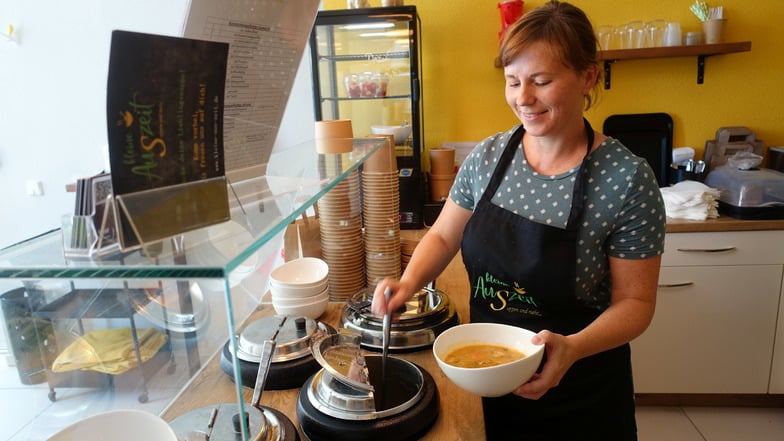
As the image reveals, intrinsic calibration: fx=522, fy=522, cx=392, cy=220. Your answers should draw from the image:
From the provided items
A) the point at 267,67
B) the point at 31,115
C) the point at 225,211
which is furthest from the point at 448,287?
the point at 31,115

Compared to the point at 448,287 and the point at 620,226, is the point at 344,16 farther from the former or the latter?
the point at 620,226

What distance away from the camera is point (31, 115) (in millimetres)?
3879

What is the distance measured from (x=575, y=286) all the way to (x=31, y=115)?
4180 mm

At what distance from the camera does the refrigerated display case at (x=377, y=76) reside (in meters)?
2.70

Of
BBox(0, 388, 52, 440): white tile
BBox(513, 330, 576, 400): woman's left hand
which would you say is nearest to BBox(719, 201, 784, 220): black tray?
BBox(513, 330, 576, 400): woman's left hand

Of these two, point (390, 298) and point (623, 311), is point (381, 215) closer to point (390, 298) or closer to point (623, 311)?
point (390, 298)

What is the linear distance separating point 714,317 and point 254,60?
253 centimetres

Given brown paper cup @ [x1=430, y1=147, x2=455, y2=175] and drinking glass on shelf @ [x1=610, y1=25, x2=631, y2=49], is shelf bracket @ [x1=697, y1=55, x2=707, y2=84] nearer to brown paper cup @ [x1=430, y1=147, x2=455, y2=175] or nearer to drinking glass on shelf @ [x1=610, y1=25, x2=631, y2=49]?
drinking glass on shelf @ [x1=610, y1=25, x2=631, y2=49]

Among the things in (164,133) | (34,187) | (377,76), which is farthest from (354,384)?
(34,187)

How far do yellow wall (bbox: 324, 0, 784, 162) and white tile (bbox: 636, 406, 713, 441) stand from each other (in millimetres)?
1452

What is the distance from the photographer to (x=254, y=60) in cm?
100

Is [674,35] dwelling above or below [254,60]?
above

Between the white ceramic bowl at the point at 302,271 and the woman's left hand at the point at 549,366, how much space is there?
2.16 feet

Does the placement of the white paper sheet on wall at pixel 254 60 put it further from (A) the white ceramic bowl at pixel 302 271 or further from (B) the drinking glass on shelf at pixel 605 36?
(B) the drinking glass on shelf at pixel 605 36
